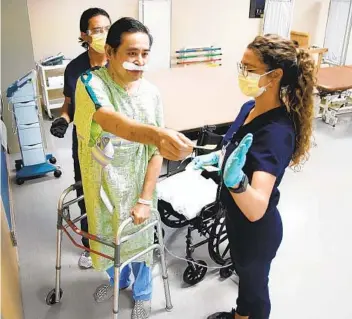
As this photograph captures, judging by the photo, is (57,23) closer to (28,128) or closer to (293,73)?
(28,128)

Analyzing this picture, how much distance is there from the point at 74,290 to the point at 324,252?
5.52 feet

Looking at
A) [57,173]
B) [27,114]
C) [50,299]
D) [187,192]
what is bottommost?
[50,299]

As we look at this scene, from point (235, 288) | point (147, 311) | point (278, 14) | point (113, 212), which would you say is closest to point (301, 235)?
point (235, 288)

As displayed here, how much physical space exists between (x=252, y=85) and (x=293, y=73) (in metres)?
0.16

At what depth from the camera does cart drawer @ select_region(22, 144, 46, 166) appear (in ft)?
10.9

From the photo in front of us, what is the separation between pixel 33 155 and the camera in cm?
337

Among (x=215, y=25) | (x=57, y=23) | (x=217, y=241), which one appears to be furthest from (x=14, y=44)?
(x=215, y=25)

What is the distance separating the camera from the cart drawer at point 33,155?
3328mm

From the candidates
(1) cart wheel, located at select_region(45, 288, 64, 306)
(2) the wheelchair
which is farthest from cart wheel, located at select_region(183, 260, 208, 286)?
(1) cart wheel, located at select_region(45, 288, 64, 306)

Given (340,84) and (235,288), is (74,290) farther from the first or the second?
(340,84)

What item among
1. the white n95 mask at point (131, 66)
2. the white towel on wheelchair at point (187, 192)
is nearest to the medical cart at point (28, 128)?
the white towel on wheelchair at point (187, 192)

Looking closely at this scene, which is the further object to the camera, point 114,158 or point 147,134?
point 114,158

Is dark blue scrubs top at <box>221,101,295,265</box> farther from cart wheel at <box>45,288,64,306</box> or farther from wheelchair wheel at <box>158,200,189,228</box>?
cart wheel at <box>45,288,64,306</box>

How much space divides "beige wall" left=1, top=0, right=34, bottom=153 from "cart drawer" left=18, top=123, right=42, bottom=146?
660mm
